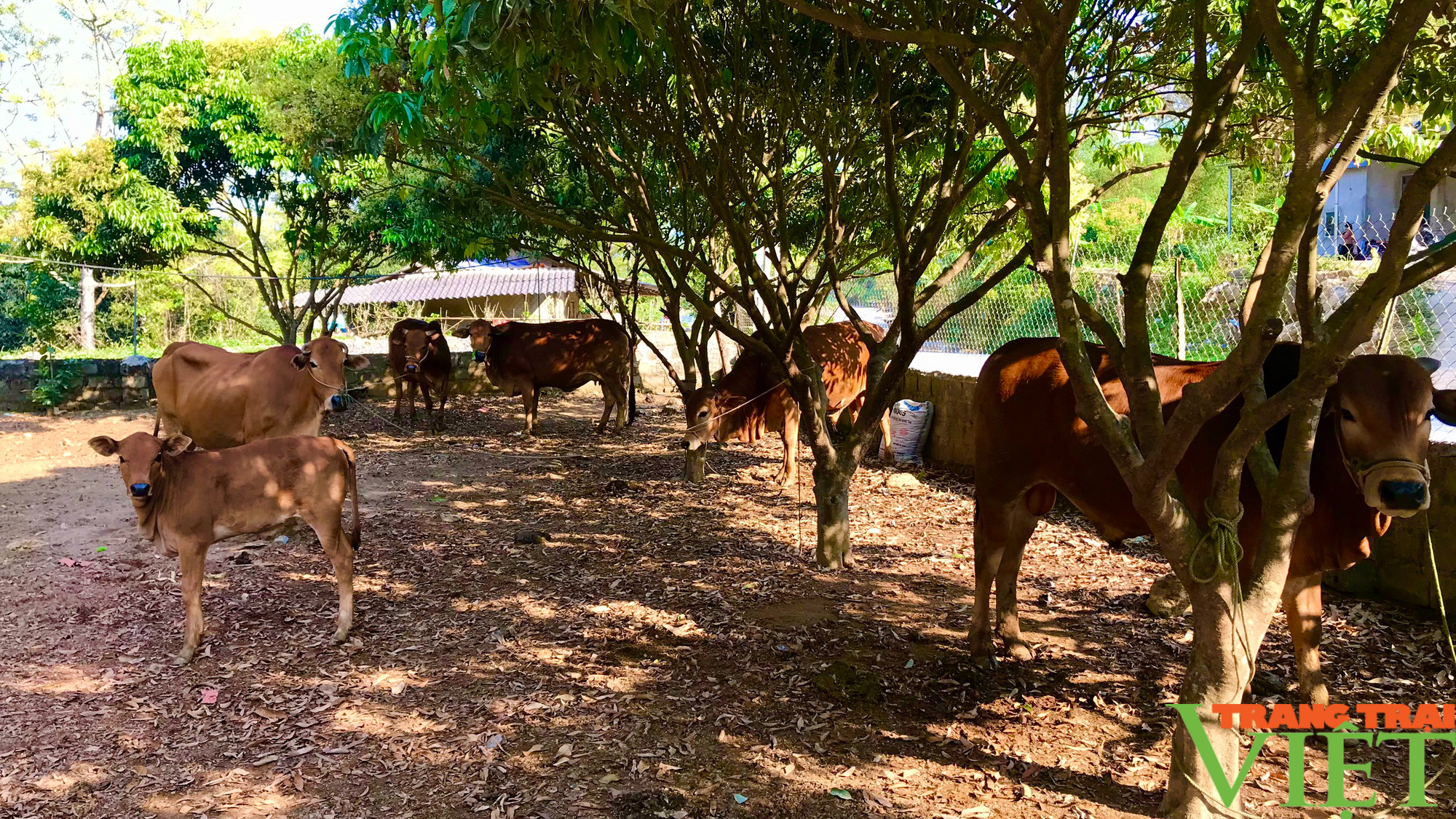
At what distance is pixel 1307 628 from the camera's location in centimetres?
410

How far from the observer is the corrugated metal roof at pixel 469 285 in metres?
24.8

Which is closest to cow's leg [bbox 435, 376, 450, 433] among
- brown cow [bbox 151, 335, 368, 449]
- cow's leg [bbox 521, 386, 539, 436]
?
cow's leg [bbox 521, 386, 539, 436]

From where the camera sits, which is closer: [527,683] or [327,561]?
[527,683]

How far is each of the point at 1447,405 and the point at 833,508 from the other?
3.73 meters

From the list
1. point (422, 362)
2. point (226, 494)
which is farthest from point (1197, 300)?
point (422, 362)

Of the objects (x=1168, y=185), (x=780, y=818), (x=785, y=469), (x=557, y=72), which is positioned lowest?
(x=780, y=818)

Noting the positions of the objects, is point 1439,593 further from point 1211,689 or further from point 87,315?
point 87,315

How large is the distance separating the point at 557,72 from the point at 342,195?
10882 millimetres

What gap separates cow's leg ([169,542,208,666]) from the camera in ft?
17.0

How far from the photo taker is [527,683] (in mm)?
4738

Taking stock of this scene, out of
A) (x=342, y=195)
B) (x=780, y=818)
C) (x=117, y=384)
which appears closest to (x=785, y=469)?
(x=780, y=818)

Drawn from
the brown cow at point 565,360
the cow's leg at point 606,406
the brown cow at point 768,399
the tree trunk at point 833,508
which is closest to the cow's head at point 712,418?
the brown cow at point 768,399

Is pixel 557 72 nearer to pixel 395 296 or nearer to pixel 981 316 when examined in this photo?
pixel 981 316

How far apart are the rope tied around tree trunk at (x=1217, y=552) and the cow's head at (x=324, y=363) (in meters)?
6.72
